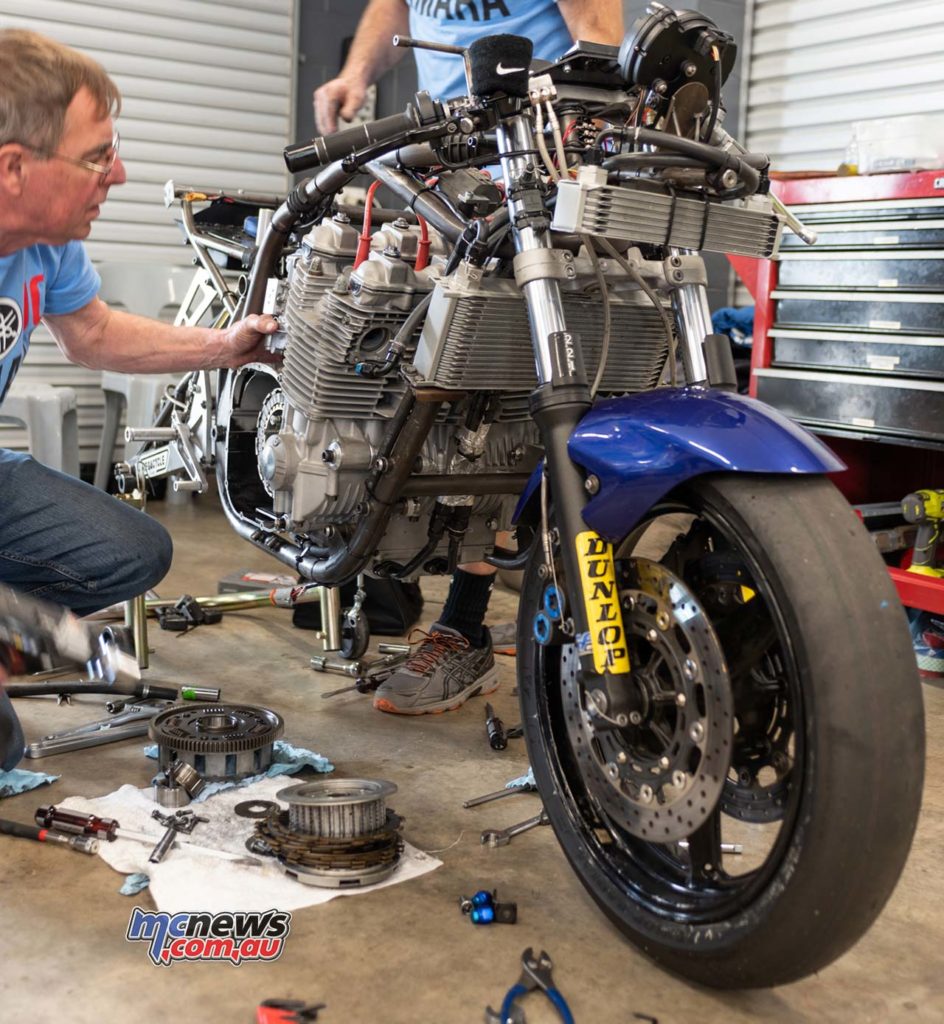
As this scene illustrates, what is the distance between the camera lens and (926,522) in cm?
310

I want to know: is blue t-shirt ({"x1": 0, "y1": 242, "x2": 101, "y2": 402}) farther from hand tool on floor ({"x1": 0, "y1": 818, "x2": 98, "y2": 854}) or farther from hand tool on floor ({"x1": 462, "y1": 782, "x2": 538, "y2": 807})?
hand tool on floor ({"x1": 462, "y1": 782, "x2": 538, "y2": 807})

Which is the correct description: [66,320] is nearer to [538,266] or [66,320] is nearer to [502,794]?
[538,266]

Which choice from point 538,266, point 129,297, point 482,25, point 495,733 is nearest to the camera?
point 538,266

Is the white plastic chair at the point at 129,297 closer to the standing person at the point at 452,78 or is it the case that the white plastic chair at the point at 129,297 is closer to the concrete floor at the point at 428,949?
the standing person at the point at 452,78

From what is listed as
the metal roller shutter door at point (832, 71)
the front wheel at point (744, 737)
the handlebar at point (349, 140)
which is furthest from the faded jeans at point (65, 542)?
the metal roller shutter door at point (832, 71)

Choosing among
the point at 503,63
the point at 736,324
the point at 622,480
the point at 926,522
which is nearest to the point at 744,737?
the point at 622,480

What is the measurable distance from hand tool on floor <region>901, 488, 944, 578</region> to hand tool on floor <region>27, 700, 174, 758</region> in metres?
1.94

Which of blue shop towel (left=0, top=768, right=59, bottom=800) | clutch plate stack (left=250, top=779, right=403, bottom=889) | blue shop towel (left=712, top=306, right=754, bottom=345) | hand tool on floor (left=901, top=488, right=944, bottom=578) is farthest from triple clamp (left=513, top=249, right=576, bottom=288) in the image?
blue shop towel (left=712, top=306, right=754, bottom=345)

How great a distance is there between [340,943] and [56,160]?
4.08 ft

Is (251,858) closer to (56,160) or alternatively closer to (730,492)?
(730,492)

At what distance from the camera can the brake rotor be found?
Answer: 1472 millimetres

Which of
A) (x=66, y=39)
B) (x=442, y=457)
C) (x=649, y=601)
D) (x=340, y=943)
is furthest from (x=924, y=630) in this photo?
(x=66, y=39)

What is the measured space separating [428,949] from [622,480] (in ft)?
2.28

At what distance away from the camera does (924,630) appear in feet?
10.5
